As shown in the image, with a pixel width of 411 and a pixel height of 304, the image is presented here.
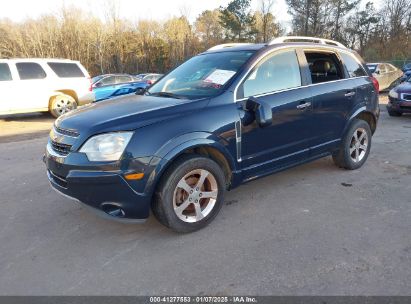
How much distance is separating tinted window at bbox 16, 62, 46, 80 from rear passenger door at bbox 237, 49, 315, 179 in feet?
30.1

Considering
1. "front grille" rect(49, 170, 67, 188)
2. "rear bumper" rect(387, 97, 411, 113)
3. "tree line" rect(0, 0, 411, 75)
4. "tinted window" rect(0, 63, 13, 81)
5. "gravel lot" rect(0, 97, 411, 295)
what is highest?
"tree line" rect(0, 0, 411, 75)

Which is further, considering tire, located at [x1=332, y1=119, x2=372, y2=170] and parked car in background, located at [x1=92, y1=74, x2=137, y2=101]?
parked car in background, located at [x1=92, y1=74, x2=137, y2=101]

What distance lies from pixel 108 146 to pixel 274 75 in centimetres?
210

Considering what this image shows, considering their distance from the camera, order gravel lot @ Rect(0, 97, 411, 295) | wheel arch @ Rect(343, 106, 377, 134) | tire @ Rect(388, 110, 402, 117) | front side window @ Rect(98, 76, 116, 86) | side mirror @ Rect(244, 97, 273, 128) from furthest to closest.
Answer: front side window @ Rect(98, 76, 116, 86) < tire @ Rect(388, 110, 402, 117) < wheel arch @ Rect(343, 106, 377, 134) < side mirror @ Rect(244, 97, 273, 128) < gravel lot @ Rect(0, 97, 411, 295)

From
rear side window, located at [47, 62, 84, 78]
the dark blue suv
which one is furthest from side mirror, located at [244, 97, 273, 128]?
rear side window, located at [47, 62, 84, 78]

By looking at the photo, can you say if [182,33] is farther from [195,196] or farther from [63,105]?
[195,196]

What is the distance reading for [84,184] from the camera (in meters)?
3.01

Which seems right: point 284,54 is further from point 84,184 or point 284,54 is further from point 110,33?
point 110,33

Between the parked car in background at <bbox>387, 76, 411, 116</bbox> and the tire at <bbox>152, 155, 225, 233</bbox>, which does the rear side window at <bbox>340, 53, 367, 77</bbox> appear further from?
the parked car in background at <bbox>387, 76, 411, 116</bbox>

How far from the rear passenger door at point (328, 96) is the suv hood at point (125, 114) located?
1701 mm

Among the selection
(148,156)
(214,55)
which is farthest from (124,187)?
(214,55)

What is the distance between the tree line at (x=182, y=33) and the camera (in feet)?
120

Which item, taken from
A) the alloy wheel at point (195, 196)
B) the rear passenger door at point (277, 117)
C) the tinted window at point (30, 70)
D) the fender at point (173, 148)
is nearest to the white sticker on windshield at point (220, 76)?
the rear passenger door at point (277, 117)

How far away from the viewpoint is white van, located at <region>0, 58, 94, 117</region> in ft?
34.1
